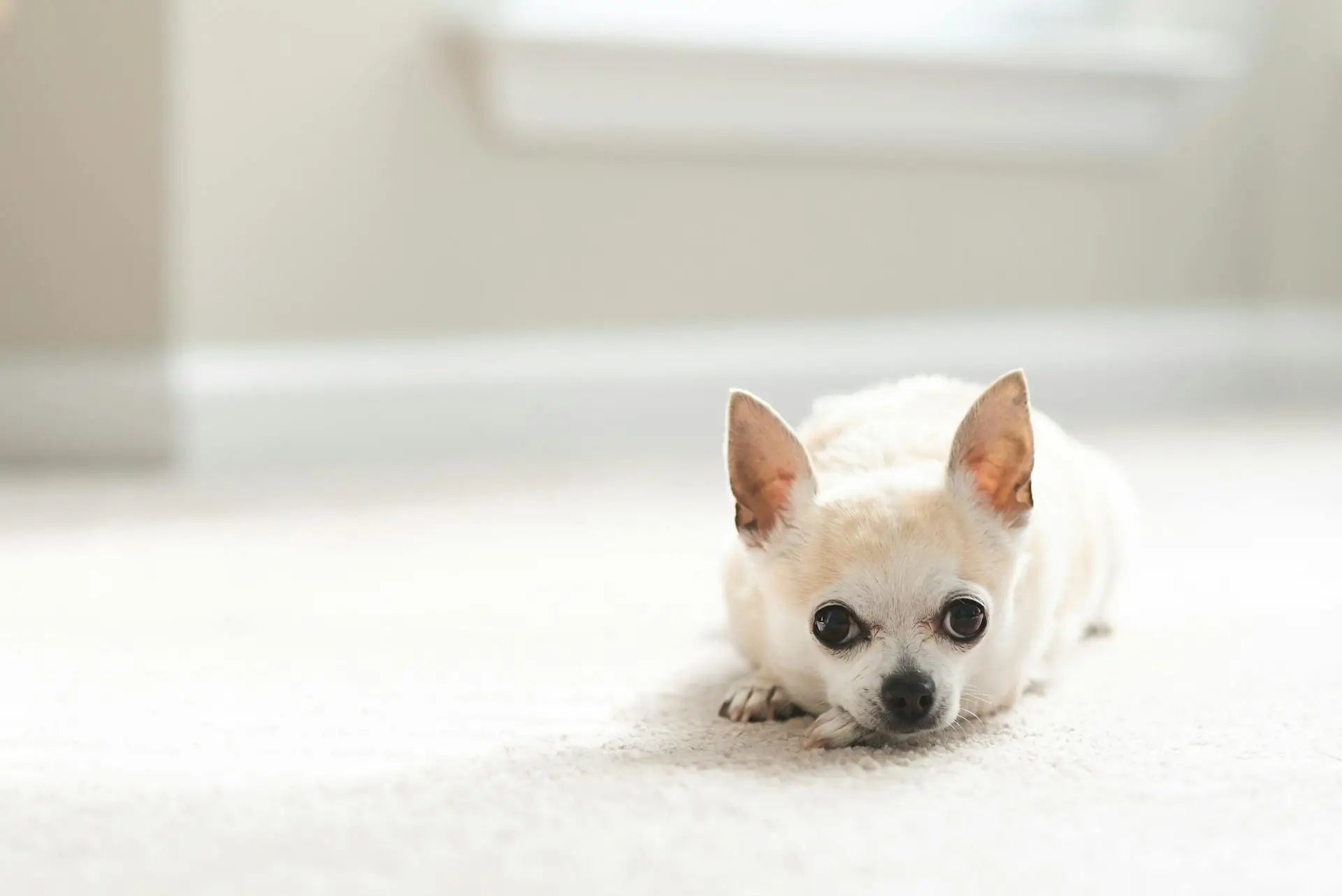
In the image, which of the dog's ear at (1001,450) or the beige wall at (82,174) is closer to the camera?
the dog's ear at (1001,450)

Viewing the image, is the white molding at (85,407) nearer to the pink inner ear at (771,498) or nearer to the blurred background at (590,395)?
the blurred background at (590,395)

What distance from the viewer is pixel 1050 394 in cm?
323

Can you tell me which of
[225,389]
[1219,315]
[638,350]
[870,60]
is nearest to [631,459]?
[638,350]

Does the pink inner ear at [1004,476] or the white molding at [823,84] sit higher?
the white molding at [823,84]

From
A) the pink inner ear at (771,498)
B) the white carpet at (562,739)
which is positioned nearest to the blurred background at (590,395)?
the white carpet at (562,739)

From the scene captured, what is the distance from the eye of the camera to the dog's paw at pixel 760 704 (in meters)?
1.13

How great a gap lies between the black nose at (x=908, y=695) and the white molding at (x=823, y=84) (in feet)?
6.08

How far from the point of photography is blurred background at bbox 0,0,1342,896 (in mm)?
918

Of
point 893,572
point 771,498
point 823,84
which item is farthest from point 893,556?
point 823,84

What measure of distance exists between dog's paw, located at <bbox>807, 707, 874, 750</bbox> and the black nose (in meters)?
0.04

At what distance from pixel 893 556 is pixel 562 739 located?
283mm

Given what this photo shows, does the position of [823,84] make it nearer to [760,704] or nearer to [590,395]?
[590,395]

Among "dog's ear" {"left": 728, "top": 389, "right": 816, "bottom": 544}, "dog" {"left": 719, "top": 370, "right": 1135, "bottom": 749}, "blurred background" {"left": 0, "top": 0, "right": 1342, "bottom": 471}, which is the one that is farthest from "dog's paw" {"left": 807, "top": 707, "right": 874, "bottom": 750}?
"blurred background" {"left": 0, "top": 0, "right": 1342, "bottom": 471}

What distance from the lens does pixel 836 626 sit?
1.04 metres
